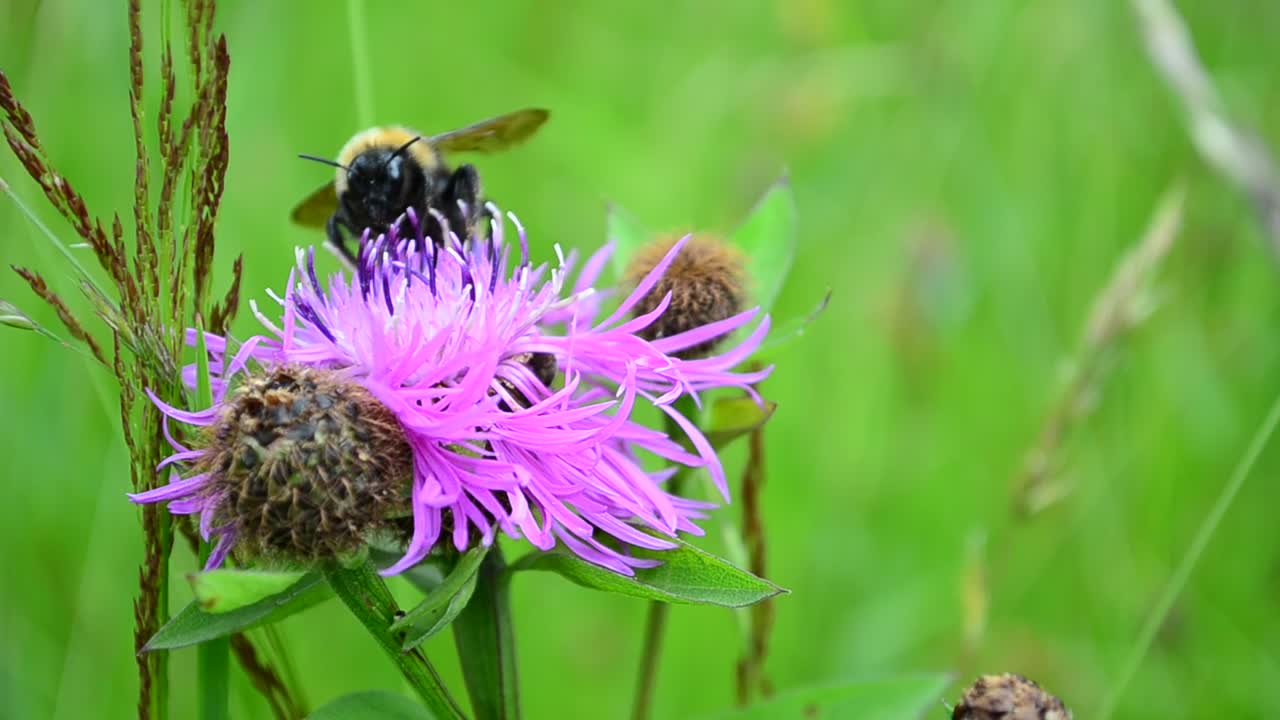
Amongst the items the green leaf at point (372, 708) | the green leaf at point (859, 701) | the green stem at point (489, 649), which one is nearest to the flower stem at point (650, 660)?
the green leaf at point (859, 701)

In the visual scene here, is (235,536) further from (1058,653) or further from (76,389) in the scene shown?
(1058,653)

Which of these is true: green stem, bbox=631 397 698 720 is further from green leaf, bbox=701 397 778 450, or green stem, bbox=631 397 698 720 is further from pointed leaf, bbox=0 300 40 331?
pointed leaf, bbox=0 300 40 331

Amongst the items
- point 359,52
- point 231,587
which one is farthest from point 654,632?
point 359,52

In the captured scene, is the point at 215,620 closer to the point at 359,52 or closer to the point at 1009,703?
the point at 1009,703

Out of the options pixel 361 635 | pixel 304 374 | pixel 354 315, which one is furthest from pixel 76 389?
pixel 304 374

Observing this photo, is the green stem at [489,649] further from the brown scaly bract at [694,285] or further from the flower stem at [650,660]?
the brown scaly bract at [694,285]
